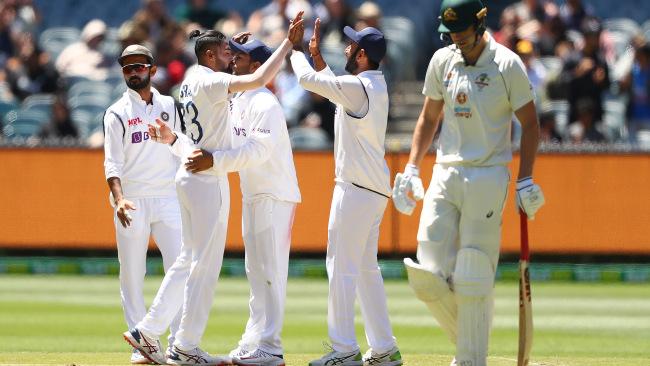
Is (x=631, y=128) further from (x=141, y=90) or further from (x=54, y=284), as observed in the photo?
(x=141, y=90)

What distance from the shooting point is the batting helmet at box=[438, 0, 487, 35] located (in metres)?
7.89

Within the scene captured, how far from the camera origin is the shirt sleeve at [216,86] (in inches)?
342

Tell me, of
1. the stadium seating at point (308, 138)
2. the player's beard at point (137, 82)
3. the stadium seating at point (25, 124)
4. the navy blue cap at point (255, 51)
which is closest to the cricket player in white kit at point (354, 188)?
the navy blue cap at point (255, 51)

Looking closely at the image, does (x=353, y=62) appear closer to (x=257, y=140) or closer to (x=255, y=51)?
(x=255, y=51)

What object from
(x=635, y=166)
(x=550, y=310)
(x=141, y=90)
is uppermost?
(x=141, y=90)

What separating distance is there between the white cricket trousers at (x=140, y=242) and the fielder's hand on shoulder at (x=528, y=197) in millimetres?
3031

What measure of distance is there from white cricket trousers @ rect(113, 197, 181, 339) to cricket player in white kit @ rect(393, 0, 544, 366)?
251cm

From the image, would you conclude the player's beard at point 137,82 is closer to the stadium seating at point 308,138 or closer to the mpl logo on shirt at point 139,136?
the mpl logo on shirt at point 139,136

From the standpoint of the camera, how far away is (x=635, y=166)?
54.5 feet

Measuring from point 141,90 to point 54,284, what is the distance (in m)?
6.73

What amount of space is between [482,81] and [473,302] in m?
1.28

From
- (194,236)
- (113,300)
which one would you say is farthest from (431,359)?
(113,300)

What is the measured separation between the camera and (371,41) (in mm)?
9086

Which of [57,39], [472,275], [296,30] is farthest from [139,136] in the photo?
[57,39]
